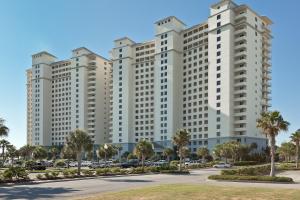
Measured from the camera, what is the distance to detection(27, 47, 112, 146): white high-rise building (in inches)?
6969

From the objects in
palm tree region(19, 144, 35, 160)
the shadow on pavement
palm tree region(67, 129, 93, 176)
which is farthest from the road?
palm tree region(19, 144, 35, 160)

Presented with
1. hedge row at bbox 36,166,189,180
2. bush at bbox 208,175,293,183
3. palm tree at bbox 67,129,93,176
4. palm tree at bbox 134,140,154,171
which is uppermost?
palm tree at bbox 67,129,93,176

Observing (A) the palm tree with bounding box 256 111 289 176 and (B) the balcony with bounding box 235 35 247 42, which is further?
(B) the balcony with bounding box 235 35 247 42

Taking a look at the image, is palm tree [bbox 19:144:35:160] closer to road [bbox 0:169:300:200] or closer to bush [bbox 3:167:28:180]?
bush [bbox 3:167:28:180]

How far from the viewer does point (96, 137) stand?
175 metres

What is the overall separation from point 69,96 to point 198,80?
79.1 metres

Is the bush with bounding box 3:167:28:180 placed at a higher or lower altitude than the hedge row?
higher

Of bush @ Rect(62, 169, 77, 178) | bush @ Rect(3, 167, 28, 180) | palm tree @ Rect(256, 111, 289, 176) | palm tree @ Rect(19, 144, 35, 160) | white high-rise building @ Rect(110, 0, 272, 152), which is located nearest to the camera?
bush @ Rect(3, 167, 28, 180)

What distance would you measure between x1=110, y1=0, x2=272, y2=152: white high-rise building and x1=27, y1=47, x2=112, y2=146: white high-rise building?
20.2 meters

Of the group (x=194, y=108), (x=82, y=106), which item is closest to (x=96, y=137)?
(x=82, y=106)

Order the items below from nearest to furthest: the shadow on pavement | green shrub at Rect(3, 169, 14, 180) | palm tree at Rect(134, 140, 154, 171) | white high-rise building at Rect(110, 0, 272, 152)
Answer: the shadow on pavement, green shrub at Rect(3, 169, 14, 180), palm tree at Rect(134, 140, 154, 171), white high-rise building at Rect(110, 0, 272, 152)

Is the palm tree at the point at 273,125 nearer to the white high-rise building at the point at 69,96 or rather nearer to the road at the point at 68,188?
the road at the point at 68,188

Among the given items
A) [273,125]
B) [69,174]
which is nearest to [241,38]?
[273,125]

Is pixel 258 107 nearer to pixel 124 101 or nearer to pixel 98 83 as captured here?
pixel 124 101
